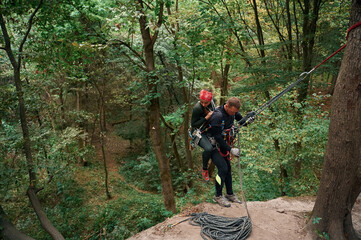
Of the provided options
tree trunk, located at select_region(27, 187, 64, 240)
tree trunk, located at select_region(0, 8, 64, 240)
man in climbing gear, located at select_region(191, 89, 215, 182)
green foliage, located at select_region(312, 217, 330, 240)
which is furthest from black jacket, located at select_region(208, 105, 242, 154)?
tree trunk, located at select_region(27, 187, 64, 240)

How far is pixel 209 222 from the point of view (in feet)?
14.1

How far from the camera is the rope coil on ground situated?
12.8 feet

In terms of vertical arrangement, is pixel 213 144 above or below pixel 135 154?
above

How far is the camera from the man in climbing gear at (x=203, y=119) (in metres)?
4.22

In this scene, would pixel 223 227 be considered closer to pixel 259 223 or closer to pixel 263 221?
pixel 259 223

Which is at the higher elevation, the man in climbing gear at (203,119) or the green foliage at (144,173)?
the man in climbing gear at (203,119)

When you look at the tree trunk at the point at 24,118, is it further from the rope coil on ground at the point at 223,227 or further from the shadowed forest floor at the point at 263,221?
the rope coil on ground at the point at 223,227

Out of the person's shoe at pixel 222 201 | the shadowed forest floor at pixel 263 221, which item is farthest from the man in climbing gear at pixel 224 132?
the shadowed forest floor at pixel 263 221

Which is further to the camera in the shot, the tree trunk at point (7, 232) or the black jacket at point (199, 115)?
the tree trunk at point (7, 232)

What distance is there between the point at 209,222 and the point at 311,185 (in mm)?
4655

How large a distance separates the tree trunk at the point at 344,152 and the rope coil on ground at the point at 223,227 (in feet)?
3.87

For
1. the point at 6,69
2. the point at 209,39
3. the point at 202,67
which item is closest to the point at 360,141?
the point at 209,39

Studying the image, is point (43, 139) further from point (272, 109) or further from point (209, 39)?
point (272, 109)

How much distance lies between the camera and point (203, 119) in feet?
14.0
